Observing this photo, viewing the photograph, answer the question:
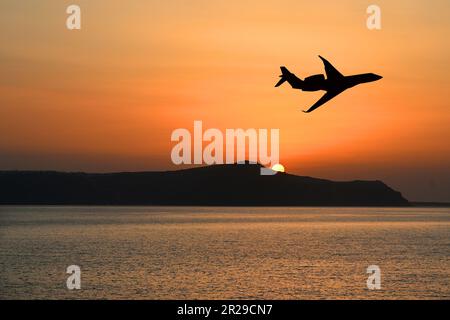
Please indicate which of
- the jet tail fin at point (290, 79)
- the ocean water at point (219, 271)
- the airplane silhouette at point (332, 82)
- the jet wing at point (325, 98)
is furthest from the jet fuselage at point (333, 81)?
the ocean water at point (219, 271)

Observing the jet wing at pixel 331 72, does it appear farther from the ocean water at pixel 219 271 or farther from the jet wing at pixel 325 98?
the ocean water at pixel 219 271

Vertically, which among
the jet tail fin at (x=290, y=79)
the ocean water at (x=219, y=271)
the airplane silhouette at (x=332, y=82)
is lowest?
the ocean water at (x=219, y=271)

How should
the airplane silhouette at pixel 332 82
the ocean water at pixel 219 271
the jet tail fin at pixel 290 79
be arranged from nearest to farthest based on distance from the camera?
the airplane silhouette at pixel 332 82, the jet tail fin at pixel 290 79, the ocean water at pixel 219 271

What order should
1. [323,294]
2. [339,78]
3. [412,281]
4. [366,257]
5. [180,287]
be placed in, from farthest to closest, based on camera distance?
[366,257], [412,281], [180,287], [323,294], [339,78]

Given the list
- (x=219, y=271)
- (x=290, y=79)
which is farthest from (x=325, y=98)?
(x=219, y=271)

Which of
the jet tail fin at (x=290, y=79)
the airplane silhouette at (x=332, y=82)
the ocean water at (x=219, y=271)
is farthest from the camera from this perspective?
the ocean water at (x=219, y=271)

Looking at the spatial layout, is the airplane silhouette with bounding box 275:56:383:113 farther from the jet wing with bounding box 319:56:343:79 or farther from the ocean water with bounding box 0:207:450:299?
the ocean water with bounding box 0:207:450:299

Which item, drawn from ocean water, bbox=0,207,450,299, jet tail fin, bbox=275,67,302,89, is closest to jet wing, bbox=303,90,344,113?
jet tail fin, bbox=275,67,302,89

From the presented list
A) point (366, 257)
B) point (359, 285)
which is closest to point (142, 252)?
point (366, 257)

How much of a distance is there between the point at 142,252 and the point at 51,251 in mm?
25729

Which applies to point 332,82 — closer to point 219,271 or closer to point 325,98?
point 325,98
